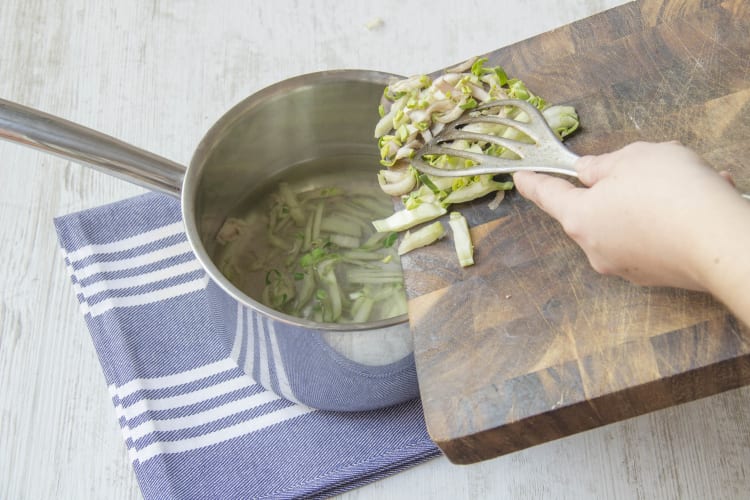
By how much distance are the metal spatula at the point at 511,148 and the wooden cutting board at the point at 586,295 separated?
0.05 m

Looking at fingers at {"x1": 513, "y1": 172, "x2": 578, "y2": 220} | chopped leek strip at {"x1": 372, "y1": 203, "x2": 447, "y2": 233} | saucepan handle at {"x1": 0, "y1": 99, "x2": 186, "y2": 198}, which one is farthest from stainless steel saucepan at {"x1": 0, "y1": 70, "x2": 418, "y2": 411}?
fingers at {"x1": 513, "y1": 172, "x2": 578, "y2": 220}

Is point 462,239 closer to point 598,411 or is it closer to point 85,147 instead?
point 598,411

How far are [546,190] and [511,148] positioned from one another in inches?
3.4

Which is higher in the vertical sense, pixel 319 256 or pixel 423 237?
pixel 423 237

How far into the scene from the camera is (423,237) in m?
0.99

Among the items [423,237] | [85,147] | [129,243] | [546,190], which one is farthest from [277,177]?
[546,190]

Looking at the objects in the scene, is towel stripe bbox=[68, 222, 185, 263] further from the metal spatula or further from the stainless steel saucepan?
the metal spatula

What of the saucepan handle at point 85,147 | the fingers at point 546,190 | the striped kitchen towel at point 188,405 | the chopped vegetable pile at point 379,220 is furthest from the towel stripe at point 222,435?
the fingers at point 546,190

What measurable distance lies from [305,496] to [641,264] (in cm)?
62

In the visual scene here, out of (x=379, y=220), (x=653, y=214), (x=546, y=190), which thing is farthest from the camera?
(x=379, y=220)

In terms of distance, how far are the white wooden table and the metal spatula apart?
1.56 ft

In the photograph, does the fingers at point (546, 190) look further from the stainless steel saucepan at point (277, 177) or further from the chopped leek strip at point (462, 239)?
the stainless steel saucepan at point (277, 177)

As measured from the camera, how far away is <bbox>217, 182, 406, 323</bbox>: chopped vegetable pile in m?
1.30

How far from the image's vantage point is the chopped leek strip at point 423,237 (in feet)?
3.22
